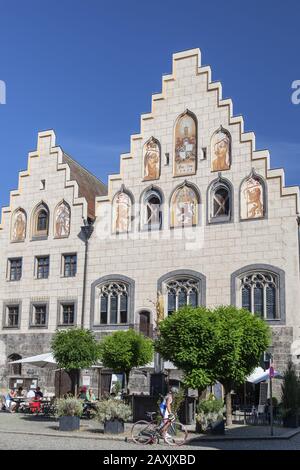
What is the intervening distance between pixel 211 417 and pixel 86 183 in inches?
923

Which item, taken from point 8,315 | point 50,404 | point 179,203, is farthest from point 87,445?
point 8,315

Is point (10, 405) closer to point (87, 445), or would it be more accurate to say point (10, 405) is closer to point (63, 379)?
point (63, 379)

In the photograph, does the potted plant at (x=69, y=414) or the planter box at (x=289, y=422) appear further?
the planter box at (x=289, y=422)

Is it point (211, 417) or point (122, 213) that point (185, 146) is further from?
point (211, 417)

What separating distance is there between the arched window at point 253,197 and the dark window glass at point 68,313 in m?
11.4

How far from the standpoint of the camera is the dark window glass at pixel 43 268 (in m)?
37.8

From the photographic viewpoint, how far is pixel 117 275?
3531 centimetres

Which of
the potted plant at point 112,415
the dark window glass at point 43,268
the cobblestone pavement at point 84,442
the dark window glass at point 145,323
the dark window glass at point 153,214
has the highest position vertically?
the dark window glass at point 153,214

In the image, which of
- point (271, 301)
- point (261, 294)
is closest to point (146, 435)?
point (271, 301)

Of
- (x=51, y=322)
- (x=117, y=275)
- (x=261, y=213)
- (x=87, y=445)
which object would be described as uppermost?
(x=261, y=213)

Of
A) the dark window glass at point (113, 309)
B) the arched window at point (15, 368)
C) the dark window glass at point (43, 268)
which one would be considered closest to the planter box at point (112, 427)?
the dark window glass at point (113, 309)

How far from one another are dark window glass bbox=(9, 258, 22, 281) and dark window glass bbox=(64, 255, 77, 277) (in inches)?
133

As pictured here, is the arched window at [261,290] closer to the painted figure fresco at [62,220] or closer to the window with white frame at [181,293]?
the window with white frame at [181,293]
